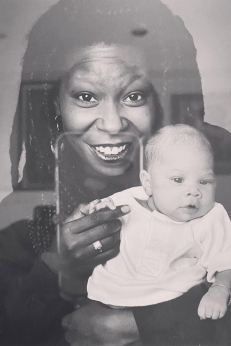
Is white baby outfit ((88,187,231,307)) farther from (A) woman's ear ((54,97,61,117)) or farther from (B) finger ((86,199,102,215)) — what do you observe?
(A) woman's ear ((54,97,61,117))

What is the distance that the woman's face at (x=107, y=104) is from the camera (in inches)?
79.8

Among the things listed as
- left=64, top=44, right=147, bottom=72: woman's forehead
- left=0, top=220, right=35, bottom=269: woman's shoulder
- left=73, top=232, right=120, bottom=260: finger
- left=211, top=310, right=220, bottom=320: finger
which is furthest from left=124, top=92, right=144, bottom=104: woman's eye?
left=211, top=310, right=220, bottom=320: finger

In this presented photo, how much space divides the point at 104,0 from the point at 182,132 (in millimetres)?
788

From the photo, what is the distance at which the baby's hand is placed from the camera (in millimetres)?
1860

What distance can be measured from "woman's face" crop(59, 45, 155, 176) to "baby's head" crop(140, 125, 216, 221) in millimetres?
128

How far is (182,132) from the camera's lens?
78.1 inches

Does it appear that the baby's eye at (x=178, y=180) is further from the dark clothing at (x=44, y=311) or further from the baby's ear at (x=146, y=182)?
the dark clothing at (x=44, y=311)

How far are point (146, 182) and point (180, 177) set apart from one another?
160mm

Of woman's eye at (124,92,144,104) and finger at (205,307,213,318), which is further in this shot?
woman's eye at (124,92,144,104)

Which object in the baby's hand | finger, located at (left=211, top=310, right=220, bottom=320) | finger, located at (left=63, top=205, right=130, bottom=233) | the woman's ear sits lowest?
finger, located at (left=211, top=310, right=220, bottom=320)

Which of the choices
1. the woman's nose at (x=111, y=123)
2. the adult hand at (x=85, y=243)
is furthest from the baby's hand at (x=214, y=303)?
the woman's nose at (x=111, y=123)

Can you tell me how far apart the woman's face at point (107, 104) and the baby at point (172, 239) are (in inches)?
6.4

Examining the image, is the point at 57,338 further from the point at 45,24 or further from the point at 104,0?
the point at 104,0

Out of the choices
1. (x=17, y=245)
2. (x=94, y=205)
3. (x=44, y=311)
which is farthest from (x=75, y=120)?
(x=44, y=311)
